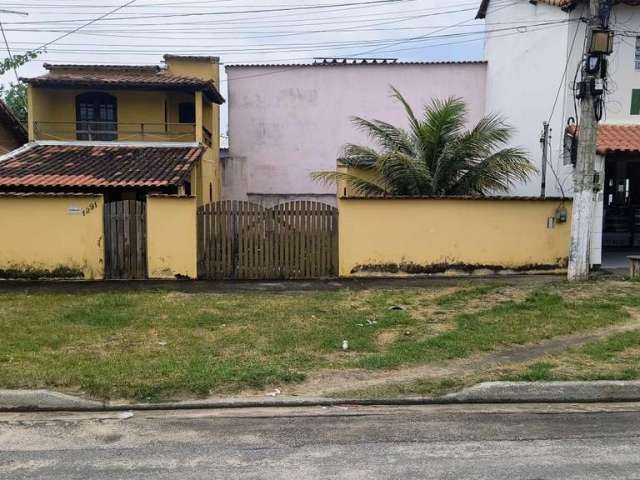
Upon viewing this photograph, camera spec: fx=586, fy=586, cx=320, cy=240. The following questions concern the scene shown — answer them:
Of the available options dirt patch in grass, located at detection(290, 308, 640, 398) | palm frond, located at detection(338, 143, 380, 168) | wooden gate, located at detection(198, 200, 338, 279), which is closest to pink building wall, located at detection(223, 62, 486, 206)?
palm frond, located at detection(338, 143, 380, 168)

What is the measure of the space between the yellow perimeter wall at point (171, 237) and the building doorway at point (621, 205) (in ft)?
39.7

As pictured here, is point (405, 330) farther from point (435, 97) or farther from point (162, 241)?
point (435, 97)

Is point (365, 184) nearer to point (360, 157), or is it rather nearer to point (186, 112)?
point (360, 157)

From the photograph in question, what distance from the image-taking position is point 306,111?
78.6ft

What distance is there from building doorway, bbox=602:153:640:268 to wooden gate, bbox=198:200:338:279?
948 centimetres

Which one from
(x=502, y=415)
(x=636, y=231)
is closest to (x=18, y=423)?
(x=502, y=415)

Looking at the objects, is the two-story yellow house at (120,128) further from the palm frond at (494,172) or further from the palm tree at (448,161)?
the palm frond at (494,172)

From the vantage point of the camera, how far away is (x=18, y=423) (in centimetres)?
508

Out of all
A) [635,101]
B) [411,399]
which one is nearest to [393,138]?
[635,101]

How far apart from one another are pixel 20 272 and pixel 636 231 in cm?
1666

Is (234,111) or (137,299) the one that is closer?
(137,299)

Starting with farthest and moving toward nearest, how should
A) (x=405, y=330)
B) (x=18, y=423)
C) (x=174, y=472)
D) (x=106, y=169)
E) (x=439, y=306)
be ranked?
1. (x=106, y=169)
2. (x=439, y=306)
3. (x=405, y=330)
4. (x=18, y=423)
5. (x=174, y=472)

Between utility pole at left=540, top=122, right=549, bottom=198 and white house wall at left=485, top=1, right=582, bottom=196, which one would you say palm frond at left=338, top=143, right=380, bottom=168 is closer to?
utility pole at left=540, top=122, right=549, bottom=198

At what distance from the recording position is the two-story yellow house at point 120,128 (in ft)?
54.0
